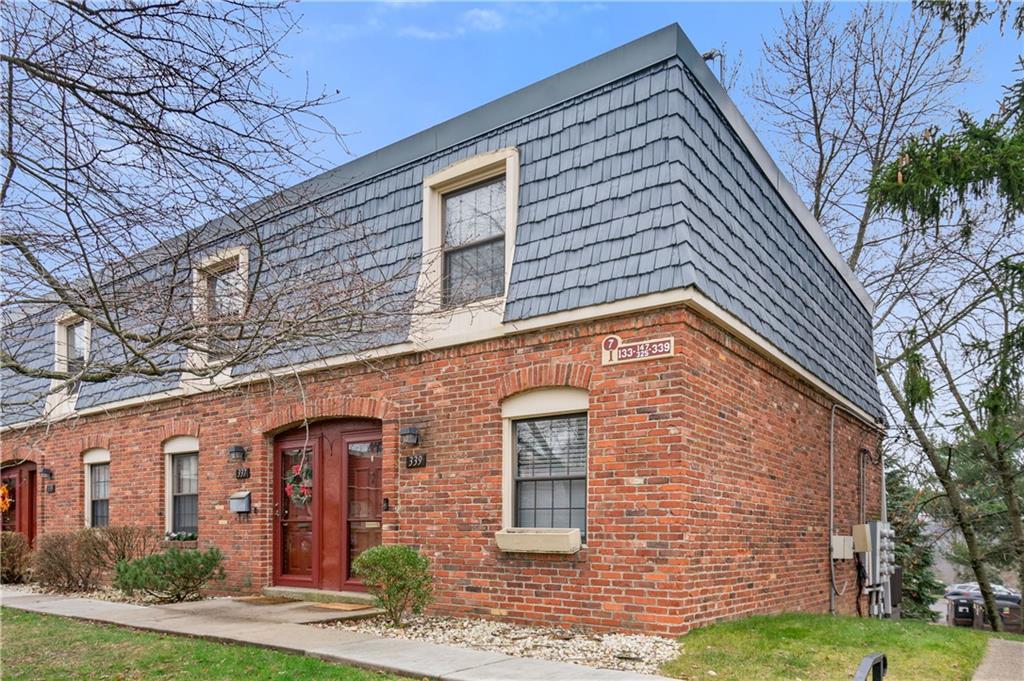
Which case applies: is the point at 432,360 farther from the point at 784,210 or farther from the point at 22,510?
the point at 22,510

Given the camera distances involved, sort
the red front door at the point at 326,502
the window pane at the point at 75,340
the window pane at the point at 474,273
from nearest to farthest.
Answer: the window pane at the point at 474,273 → the red front door at the point at 326,502 → the window pane at the point at 75,340

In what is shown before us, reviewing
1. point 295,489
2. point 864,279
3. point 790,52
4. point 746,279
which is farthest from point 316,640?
point 790,52

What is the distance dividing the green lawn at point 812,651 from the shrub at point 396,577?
8.98 feet

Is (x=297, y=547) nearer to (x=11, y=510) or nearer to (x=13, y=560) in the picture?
(x=13, y=560)

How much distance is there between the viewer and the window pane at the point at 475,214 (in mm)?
9734

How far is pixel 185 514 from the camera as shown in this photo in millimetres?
13734

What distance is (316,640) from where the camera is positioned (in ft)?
25.2

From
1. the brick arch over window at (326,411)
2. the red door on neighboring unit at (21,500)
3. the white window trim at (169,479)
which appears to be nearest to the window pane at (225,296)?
the brick arch over window at (326,411)

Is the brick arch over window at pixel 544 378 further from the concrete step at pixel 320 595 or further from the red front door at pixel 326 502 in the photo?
the concrete step at pixel 320 595

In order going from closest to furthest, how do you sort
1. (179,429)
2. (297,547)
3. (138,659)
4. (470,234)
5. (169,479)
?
(138,659), (470,234), (297,547), (179,429), (169,479)

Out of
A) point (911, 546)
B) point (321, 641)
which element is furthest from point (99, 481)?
point (911, 546)

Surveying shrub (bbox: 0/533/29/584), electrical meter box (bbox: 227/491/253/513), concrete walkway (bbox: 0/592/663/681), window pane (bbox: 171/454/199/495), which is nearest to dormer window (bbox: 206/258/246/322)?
concrete walkway (bbox: 0/592/663/681)

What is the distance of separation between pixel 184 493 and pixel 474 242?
23.9ft

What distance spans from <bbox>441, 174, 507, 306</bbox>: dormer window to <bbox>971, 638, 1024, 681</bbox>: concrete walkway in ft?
18.9
